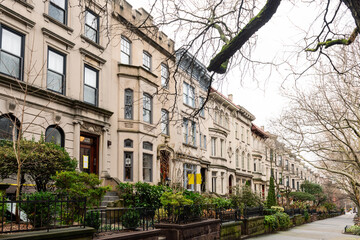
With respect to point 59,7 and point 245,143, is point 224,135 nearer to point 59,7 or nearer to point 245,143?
point 245,143

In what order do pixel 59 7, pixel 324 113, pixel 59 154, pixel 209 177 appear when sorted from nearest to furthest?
1. pixel 59 154
2. pixel 59 7
3. pixel 324 113
4. pixel 209 177

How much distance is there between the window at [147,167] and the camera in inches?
812

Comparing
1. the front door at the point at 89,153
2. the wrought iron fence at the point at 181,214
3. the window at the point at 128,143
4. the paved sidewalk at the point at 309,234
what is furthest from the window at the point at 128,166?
the wrought iron fence at the point at 181,214

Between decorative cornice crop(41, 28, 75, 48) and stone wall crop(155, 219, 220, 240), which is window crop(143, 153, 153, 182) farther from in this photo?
stone wall crop(155, 219, 220, 240)

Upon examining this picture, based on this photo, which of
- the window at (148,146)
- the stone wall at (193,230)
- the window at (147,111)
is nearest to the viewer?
the stone wall at (193,230)

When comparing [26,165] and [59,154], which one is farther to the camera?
[59,154]

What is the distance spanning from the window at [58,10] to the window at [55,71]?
64.7 inches

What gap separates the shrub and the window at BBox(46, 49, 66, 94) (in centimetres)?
1277

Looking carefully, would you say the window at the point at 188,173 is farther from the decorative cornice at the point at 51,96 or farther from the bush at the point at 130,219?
the bush at the point at 130,219

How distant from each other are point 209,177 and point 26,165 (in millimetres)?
21821

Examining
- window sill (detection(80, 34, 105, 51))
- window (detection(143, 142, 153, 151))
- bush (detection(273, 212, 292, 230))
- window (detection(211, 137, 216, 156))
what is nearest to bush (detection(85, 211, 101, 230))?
window sill (detection(80, 34, 105, 51))

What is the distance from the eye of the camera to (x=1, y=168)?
401 inches

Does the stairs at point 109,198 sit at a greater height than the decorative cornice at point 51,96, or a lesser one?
lesser

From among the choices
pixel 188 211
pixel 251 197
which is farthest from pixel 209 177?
pixel 188 211
